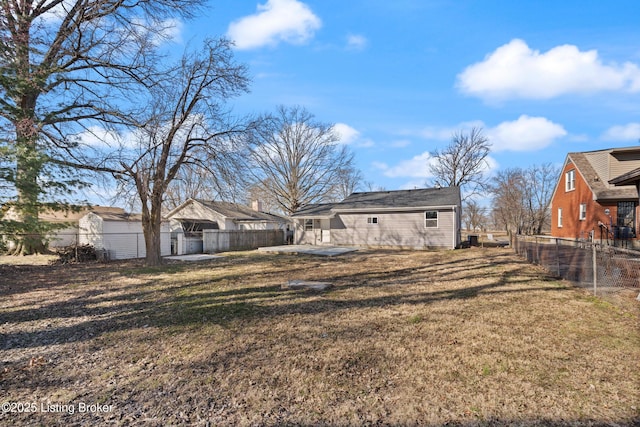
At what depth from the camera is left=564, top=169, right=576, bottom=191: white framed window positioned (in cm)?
2119

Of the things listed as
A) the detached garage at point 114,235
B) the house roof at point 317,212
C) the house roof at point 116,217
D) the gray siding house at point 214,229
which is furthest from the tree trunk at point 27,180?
the house roof at point 317,212

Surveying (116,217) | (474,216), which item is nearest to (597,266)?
(116,217)

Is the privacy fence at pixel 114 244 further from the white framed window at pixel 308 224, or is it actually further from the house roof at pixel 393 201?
the house roof at pixel 393 201

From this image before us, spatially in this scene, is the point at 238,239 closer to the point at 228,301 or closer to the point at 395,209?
the point at 395,209

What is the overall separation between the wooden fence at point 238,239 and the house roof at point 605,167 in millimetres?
20454

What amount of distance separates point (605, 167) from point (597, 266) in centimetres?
1633

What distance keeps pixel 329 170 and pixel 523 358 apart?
30.5 m

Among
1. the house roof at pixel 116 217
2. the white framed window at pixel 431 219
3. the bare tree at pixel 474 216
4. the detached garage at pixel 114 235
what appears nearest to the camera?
the detached garage at pixel 114 235

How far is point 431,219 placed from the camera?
67.1 ft

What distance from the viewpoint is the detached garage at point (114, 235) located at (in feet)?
57.7

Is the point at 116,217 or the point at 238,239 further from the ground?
the point at 116,217

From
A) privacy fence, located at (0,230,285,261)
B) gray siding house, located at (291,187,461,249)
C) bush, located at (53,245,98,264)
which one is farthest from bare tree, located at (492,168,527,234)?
bush, located at (53,245,98,264)

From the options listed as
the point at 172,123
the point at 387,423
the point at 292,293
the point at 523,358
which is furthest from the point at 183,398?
the point at 172,123

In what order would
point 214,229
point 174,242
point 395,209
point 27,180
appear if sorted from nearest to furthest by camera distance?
1. point 27,180
2. point 174,242
3. point 395,209
4. point 214,229
